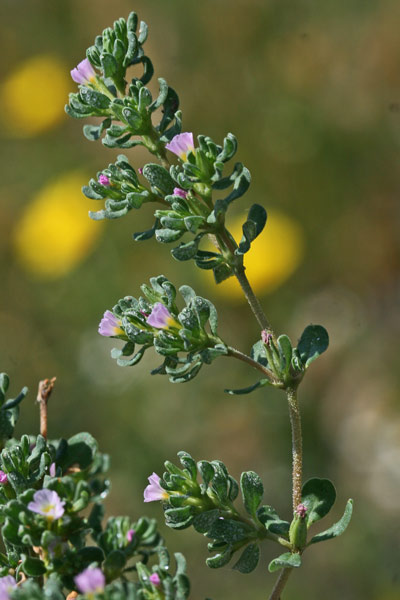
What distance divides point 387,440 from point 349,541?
0.43 meters

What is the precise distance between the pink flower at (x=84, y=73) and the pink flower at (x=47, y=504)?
48 cm

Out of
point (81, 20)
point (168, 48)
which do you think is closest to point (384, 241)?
point (168, 48)

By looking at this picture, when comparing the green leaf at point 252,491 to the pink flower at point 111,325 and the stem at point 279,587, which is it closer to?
the stem at point 279,587

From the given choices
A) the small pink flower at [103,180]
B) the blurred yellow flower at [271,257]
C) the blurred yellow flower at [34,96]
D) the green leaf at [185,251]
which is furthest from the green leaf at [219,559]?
the blurred yellow flower at [34,96]

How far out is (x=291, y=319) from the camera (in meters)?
3.10

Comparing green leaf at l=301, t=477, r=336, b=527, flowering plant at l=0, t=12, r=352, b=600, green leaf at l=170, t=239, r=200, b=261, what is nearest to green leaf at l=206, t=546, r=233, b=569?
flowering plant at l=0, t=12, r=352, b=600

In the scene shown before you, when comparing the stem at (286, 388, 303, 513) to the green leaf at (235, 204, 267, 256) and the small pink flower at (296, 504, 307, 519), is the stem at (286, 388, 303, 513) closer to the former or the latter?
the small pink flower at (296, 504, 307, 519)

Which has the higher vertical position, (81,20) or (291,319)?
(81,20)

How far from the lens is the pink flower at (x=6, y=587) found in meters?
0.70

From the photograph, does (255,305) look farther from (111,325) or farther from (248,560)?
(248,560)

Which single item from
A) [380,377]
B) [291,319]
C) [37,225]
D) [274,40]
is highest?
[274,40]

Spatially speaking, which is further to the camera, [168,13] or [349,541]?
[168,13]

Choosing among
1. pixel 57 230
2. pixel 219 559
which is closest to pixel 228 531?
pixel 219 559

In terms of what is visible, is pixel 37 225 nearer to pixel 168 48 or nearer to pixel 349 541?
pixel 168 48
